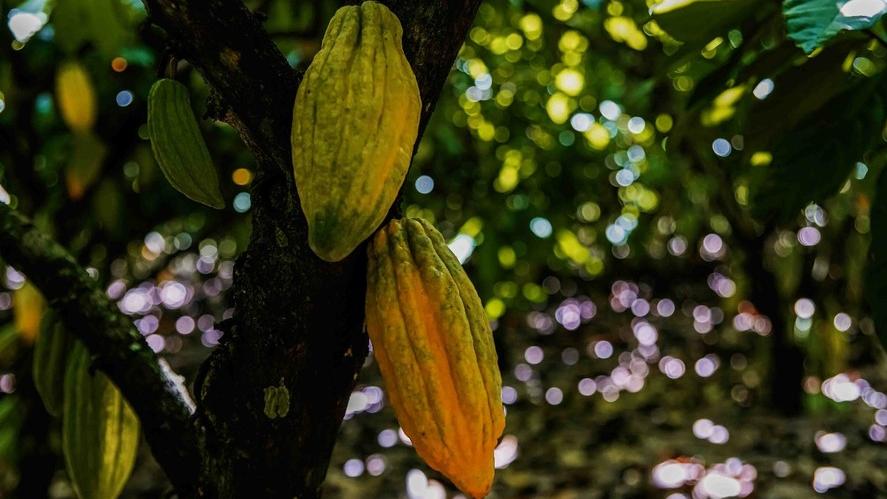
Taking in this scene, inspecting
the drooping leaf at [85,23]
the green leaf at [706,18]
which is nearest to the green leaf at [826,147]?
the green leaf at [706,18]

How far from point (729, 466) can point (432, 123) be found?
4.38 ft

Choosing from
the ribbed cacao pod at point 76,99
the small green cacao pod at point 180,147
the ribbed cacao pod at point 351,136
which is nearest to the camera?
the ribbed cacao pod at point 351,136

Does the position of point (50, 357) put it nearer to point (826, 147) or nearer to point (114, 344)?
point (114, 344)

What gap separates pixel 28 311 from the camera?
1312 millimetres

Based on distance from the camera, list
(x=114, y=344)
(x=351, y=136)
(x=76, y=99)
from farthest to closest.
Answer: (x=76, y=99), (x=114, y=344), (x=351, y=136)

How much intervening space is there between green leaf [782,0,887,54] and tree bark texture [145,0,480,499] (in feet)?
0.88

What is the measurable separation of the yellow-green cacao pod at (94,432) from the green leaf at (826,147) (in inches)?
29.8

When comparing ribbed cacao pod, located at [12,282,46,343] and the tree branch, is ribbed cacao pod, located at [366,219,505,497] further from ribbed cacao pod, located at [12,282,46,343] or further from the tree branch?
ribbed cacao pod, located at [12,282,46,343]

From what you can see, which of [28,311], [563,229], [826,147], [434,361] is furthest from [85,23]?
[563,229]

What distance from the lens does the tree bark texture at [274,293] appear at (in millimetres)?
684

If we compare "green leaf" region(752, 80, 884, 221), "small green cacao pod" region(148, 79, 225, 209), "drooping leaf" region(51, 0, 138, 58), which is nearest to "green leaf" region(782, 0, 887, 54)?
"green leaf" region(752, 80, 884, 221)

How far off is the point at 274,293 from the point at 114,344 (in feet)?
0.84

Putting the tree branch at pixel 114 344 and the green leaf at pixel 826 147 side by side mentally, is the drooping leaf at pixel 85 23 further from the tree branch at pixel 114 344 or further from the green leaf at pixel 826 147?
the green leaf at pixel 826 147

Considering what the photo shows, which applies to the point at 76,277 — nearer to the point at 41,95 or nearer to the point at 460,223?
the point at 41,95
